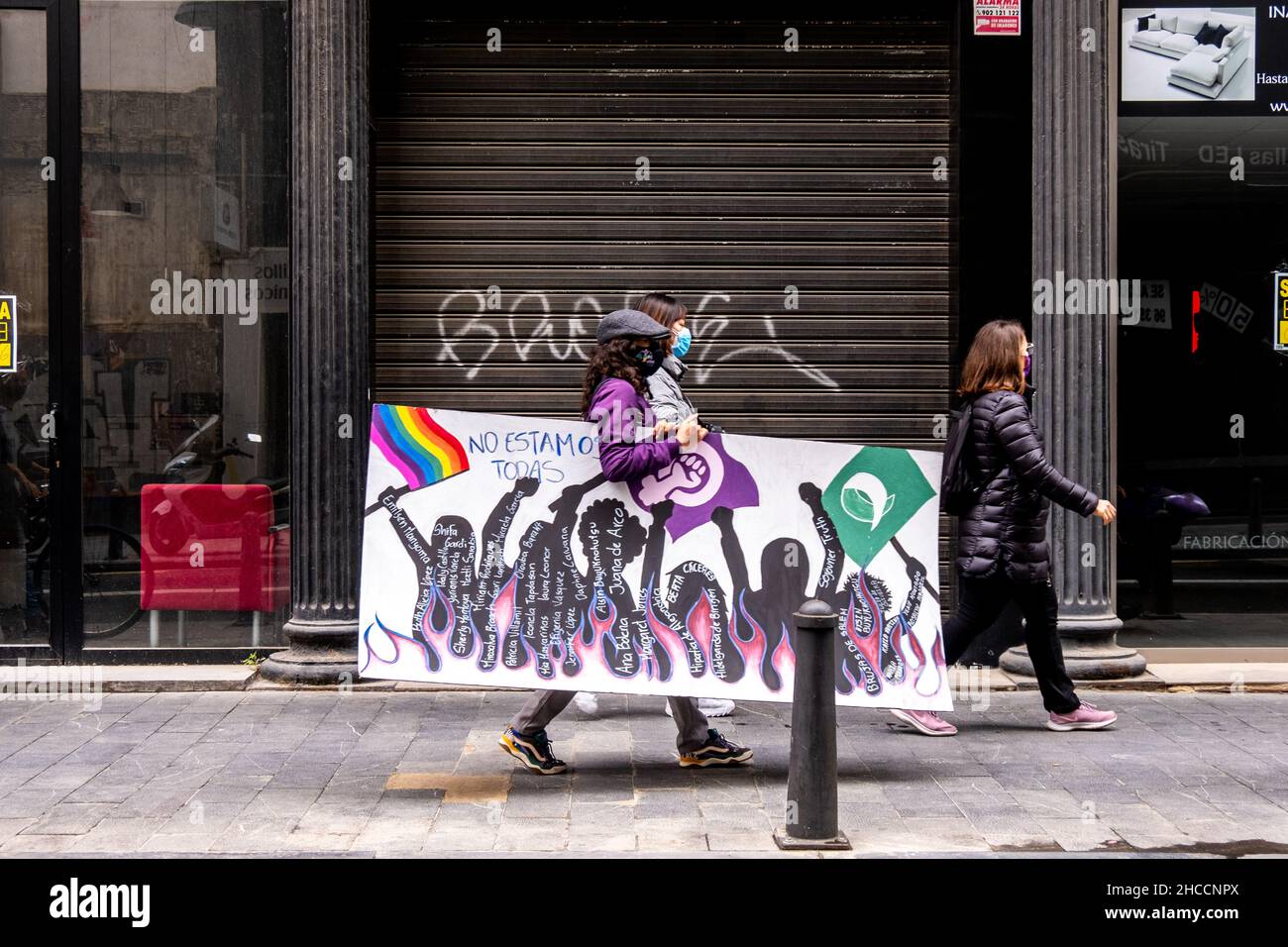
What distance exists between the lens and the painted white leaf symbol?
6562 millimetres

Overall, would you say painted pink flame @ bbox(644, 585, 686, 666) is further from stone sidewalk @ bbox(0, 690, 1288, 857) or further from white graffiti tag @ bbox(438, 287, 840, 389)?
white graffiti tag @ bbox(438, 287, 840, 389)

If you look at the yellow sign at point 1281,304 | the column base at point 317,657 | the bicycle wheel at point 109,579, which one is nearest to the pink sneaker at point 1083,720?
the yellow sign at point 1281,304

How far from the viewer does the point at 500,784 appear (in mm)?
6430

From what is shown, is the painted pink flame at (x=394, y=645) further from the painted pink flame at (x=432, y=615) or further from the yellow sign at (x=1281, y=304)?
the yellow sign at (x=1281, y=304)

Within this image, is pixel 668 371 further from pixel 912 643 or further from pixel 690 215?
pixel 690 215

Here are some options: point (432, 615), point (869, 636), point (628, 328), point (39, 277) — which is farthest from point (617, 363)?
point (39, 277)

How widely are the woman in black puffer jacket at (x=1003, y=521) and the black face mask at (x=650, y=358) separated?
69.2 inches

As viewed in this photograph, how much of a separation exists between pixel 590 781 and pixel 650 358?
188 centimetres

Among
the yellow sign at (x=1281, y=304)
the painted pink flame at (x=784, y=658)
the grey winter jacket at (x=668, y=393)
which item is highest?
the yellow sign at (x=1281, y=304)

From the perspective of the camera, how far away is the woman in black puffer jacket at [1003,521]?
23.7 ft

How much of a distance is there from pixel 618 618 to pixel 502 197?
3.86 m

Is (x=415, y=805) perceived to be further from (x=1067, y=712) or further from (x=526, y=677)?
(x=1067, y=712)

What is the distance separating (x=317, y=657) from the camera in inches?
343

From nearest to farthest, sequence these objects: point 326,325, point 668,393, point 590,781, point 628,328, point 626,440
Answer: point 626,440 < point 628,328 < point 590,781 < point 668,393 < point 326,325
